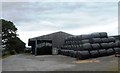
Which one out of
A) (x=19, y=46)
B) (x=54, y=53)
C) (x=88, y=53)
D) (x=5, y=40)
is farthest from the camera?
(x=19, y=46)

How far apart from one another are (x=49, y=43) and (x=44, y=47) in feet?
4.43

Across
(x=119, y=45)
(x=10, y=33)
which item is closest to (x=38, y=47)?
(x=119, y=45)

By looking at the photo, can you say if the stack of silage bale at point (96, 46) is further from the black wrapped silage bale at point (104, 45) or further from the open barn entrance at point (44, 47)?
the open barn entrance at point (44, 47)

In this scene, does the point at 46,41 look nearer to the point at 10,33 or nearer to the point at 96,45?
the point at 96,45

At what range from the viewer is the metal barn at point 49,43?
3770cm

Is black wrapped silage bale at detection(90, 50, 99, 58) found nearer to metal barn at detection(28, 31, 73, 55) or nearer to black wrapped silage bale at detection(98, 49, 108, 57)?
black wrapped silage bale at detection(98, 49, 108, 57)

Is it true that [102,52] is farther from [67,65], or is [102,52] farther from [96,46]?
[67,65]

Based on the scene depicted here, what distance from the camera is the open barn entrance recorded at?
123ft

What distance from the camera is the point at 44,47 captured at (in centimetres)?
3775

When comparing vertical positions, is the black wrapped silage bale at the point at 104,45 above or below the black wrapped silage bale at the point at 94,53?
above

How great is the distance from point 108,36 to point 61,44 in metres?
14.5

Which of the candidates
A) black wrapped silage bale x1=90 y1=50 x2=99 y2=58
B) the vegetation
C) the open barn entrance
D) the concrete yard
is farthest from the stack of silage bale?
the vegetation

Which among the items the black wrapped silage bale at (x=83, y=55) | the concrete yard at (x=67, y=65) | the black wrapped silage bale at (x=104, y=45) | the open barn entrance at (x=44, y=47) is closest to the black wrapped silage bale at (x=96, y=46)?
the black wrapped silage bale at (x=104, y=45)

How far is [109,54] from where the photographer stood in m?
23.0
